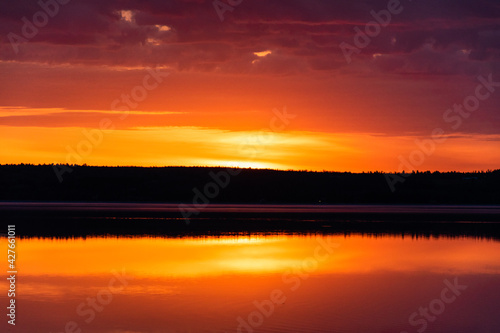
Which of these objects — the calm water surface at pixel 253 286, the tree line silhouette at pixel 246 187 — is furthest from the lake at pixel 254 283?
the tree line silhouette at pixel 246 187

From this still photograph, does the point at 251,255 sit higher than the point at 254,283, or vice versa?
the point at 251,255

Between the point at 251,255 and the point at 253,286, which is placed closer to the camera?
the point at 253,286

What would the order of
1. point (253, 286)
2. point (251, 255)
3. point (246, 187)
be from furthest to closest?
point (246, 187), point (251, 255), point (253, 286)

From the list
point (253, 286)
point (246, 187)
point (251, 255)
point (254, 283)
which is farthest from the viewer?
point (246, 187)

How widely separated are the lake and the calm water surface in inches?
1.4

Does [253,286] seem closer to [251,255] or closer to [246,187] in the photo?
[251,255]

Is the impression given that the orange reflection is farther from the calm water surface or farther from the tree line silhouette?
the tree line silhouette

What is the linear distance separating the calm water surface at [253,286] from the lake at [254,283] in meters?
0.03

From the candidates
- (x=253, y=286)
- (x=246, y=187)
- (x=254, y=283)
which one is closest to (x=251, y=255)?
(x=254, y=283)

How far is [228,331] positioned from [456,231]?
2831 cm

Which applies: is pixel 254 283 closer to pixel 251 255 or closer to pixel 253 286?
pixel 253 286

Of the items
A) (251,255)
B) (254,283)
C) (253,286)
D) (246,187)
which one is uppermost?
(246,187)

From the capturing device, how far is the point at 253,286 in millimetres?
20781

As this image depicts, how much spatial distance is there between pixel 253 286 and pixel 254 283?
53 cm
